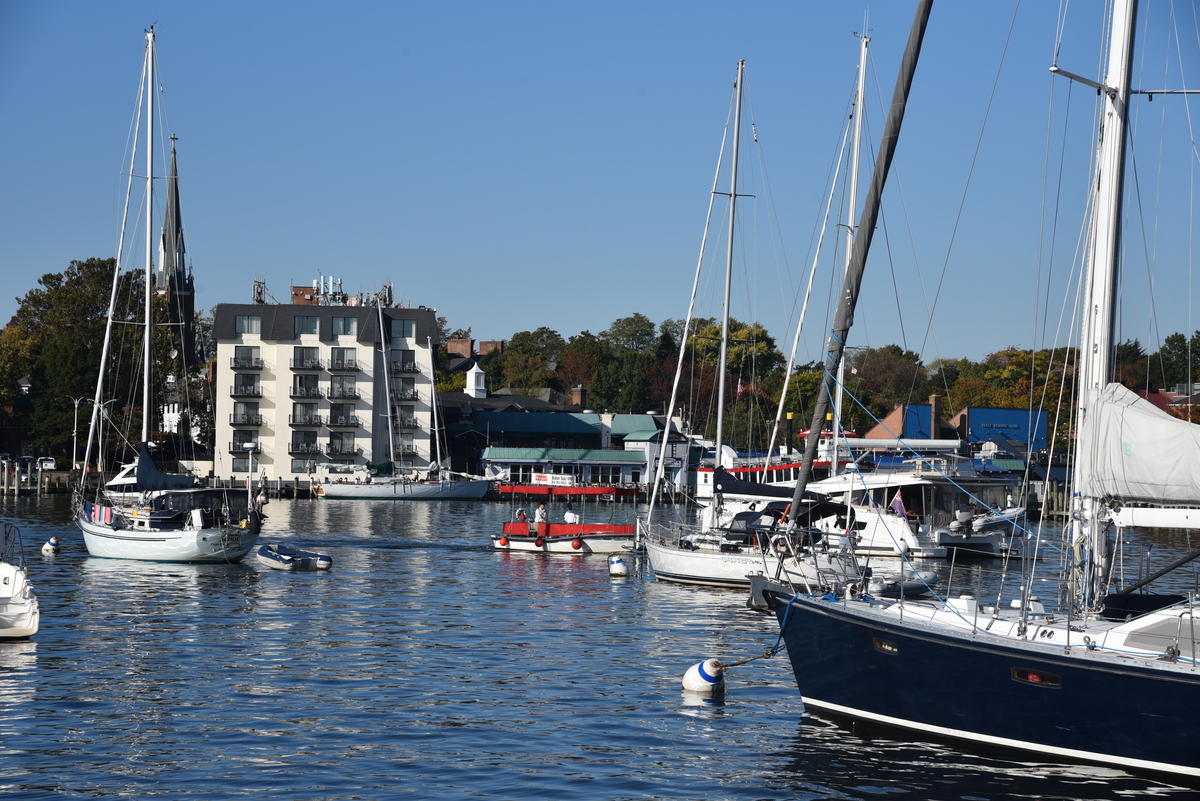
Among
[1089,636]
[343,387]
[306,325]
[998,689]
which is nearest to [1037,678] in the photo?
[998,689]

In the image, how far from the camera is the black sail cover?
46.7 meters

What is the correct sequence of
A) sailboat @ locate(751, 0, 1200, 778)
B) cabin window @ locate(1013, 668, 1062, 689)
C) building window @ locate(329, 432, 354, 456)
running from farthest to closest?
building window @ locate(329, 432, 354, 456) < cabin window @ locate(1013, 668, 1062, 689) < sailboat @ locate(751, 0, 1200, 778)

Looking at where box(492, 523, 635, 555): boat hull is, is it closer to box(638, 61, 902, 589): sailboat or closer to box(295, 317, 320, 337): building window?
box(638, 61, 902, 589): sailboat

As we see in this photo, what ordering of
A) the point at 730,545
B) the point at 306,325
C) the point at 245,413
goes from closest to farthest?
1. the point at 730,545
2. the point at 245,413
3. the point at 306,325

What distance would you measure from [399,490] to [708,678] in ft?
259

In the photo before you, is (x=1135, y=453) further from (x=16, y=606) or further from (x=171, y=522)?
(x=171, y=522)

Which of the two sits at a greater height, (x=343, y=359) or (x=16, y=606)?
(x=343, y=359)

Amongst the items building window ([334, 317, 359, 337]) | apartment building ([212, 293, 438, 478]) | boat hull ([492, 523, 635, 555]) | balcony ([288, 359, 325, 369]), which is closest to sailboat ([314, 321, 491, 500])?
apartment building ([212, 293, 438, 478])

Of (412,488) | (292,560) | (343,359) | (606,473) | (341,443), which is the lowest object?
(292,560)

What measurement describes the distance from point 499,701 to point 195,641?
9516 millimetres

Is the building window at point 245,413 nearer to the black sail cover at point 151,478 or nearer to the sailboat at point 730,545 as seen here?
the black sail cover at point 151,478

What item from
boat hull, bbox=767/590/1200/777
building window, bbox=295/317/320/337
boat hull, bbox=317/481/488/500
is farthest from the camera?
building window, bbox=295/317/320/337

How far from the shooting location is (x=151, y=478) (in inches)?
1838

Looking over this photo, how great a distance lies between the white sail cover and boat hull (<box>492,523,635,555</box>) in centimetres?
3146
